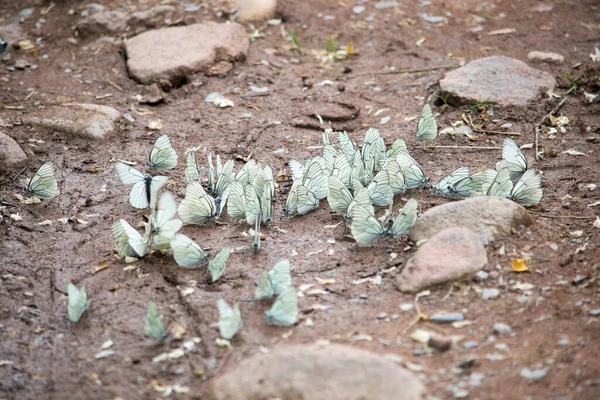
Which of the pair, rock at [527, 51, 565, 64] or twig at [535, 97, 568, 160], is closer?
twig at [535, 97, 568, 160]

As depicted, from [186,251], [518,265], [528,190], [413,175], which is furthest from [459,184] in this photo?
[186,251]

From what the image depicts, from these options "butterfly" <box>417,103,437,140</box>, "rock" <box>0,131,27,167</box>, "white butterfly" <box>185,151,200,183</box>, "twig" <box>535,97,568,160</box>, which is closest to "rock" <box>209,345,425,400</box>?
"white butterfly" <box>185,151,200,183</box>

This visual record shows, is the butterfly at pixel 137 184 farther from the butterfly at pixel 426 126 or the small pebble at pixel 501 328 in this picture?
the small pebble at pixel 501 328

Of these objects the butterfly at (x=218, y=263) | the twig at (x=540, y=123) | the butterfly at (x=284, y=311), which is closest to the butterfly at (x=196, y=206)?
the butterfly at (x=218, y=263)

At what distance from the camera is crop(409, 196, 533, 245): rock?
3.64 meters

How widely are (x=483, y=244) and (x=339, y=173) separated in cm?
111

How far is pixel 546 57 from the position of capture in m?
5.94

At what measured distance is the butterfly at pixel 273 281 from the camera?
336 centimetres

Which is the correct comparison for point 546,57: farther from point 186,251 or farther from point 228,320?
point 228,320

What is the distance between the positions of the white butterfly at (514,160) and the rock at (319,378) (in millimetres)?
2029

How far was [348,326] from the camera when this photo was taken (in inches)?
126

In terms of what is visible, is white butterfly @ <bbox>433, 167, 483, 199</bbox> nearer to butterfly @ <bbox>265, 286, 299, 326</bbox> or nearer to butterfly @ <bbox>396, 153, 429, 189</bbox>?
butterfly @ <bbox>396, 153, 429, 189</bbox>

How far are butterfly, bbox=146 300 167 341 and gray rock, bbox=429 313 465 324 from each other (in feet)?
4.29

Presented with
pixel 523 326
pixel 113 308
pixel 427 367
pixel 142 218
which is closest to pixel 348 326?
pixel 427 367
